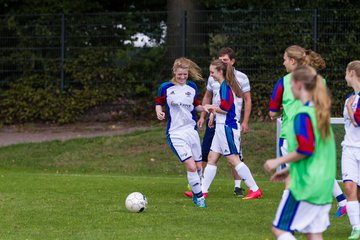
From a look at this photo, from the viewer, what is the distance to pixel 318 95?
688cm

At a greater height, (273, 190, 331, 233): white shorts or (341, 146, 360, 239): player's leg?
(273, 190, 331, 233): white shorts

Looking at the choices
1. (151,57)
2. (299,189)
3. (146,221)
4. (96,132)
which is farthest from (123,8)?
(299,189)

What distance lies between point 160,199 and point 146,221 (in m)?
2.21

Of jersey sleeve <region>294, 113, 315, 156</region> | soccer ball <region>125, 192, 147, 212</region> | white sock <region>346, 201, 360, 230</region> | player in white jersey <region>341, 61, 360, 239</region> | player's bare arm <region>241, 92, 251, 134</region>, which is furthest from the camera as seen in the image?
player's bare arm <region>241, 92, 251, 134</region>

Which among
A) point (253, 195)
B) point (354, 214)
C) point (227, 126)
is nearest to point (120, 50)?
point (227, 126)

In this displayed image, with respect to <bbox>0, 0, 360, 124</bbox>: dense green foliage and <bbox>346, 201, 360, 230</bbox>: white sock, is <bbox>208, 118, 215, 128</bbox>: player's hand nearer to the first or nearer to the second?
<bbox>346, 201, 360, 230</bbox>: white sock

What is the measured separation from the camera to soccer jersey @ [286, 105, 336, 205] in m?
6.84

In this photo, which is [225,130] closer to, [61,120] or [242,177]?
[242,177]

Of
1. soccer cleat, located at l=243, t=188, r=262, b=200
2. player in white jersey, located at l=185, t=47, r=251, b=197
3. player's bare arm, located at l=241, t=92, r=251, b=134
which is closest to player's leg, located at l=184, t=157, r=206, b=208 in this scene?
soccer cleat, located at l=243, t=188, r=262, b=200

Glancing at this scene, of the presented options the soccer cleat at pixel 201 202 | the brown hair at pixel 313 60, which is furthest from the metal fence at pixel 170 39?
the brown hair at pixel 313 60

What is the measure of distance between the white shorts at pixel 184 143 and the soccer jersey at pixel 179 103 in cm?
9

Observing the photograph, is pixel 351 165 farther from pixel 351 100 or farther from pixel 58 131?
pixel 58 131

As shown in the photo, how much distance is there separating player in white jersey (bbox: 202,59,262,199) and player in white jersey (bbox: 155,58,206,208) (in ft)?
1.07

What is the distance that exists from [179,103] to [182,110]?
0.10 meters
